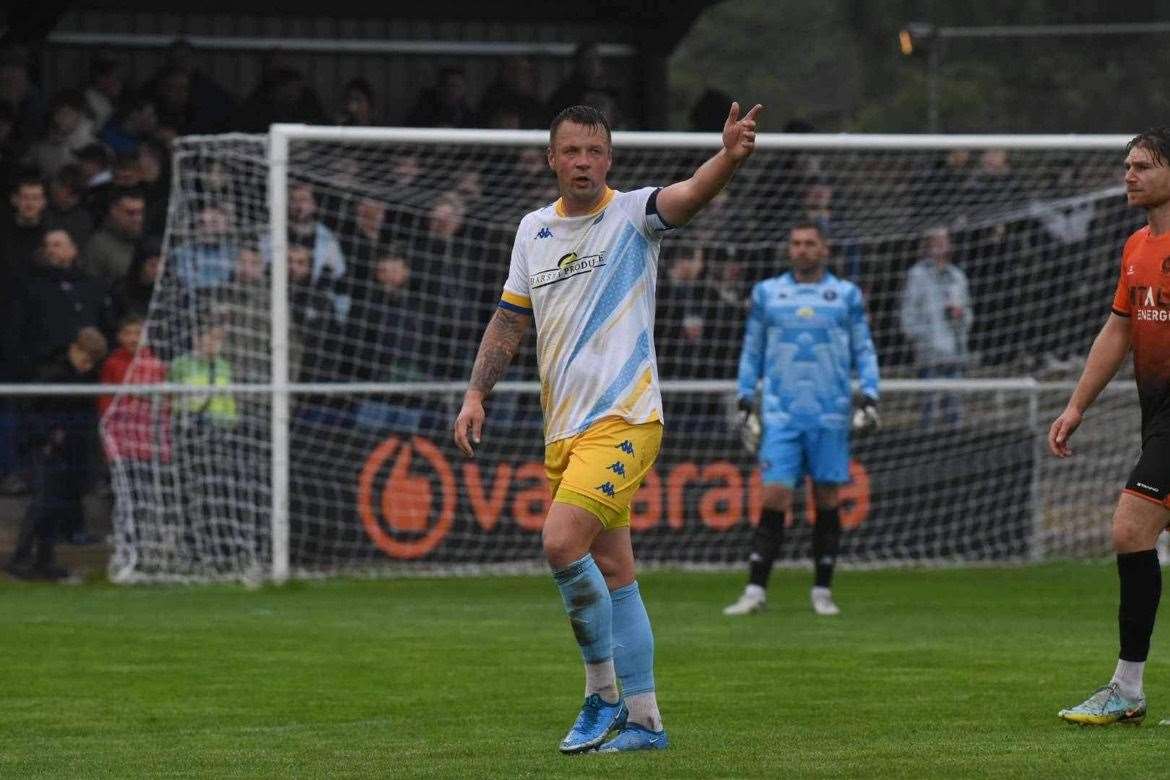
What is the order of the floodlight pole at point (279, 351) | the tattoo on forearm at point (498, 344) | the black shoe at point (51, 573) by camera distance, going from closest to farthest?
1. the tattoo on forearm at point (498, 344)
2. the floodlight pole at point (279, 351)
3. the black shoe at point (51, 573)

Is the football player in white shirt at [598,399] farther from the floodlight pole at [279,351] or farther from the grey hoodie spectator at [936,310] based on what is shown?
the grey hoodie spectator at [936,310]

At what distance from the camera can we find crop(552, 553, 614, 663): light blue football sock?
21.9 ft

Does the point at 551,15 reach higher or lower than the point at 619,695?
higher

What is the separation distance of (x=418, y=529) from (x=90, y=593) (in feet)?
7.49

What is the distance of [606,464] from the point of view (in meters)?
6.71

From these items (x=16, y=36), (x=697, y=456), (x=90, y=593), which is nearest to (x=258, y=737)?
(x=90, y=593)

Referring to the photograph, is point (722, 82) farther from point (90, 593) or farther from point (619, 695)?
point (619, 695)

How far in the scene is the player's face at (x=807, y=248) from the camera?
12.1m

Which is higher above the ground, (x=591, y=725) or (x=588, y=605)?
(x=588, y=605)

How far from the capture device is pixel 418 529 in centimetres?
1454

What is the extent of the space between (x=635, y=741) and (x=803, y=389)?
5759 millimetres

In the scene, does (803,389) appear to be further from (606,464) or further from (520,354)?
(606,464)

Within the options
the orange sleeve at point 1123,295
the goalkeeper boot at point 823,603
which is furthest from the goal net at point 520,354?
the orange sleeve at point 1123,295

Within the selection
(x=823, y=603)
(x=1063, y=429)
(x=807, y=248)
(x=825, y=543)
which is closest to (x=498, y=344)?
(x=1063, y=429)
